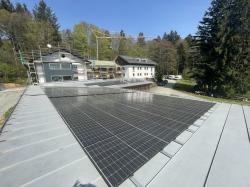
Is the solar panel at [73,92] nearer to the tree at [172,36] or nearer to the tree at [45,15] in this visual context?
the tree at [45,15]

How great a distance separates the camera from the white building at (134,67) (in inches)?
1515

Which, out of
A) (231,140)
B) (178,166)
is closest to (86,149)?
(178,166)

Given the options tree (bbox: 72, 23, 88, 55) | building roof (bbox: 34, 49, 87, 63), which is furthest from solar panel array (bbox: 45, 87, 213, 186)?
tree (bbox: 72, 23, 88, 55)

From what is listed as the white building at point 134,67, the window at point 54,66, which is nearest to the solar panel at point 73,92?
the window at point 54,66

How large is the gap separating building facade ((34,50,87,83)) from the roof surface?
20529 millimetres

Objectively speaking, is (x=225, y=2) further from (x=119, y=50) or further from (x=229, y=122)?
(x=119, y=50)

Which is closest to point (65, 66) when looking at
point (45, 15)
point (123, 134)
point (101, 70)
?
point (101, 70)

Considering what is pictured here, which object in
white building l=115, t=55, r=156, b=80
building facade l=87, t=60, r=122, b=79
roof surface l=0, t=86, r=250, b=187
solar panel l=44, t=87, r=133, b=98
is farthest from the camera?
white building l=115, t=55, r=156, b=80

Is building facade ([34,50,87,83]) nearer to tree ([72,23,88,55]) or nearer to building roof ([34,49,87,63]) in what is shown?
building roof ([34,49,87,63])

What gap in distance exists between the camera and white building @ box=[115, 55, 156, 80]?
38469mm

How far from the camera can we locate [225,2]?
22516 mm

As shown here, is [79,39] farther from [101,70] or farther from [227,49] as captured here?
[227,49]

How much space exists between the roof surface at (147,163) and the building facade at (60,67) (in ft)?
67.4

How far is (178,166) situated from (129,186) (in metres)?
1.07
